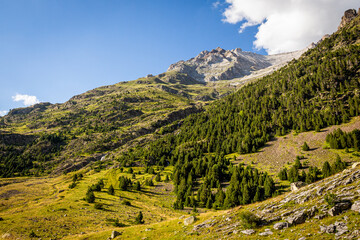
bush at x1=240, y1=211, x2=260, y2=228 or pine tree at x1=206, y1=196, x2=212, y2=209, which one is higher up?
bush at x1=240, y1=211, x2=260, y2=228

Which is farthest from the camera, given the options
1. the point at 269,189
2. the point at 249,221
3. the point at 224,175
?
the point at 224,175

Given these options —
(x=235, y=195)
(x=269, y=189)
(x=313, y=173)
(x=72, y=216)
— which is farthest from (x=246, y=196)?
(x=72, y=216)

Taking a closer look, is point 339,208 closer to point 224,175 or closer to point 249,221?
point 249,221

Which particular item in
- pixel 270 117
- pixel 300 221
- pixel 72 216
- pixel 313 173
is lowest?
pixel 313 173

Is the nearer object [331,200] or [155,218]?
[331,200]

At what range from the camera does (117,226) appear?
37469mm

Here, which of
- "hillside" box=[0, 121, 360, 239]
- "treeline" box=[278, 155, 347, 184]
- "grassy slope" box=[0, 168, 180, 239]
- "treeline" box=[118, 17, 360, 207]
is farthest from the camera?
"treeline" box=[118, 17, 360, 207]

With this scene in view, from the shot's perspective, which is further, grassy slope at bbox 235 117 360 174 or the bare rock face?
grassy slope at bbox 235 117 360 174

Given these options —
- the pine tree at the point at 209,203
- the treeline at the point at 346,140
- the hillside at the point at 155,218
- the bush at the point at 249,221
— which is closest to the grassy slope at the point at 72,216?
the hillside at the point at 155,218

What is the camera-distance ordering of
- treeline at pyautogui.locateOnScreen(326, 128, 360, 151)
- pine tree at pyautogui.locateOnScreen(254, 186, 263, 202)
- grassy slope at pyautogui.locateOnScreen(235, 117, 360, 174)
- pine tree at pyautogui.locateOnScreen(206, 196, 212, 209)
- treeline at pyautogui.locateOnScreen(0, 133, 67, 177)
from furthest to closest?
treeline at pyautogui.locateOnScreen(0, 133, 67, 177) → grassy slope at pyautogui.locateOnScreen(235, 117, 360, 174) → treeline at pyautogui.locateOnScreen(326, 128, 360, 151) → pine tree at pyautogui.locateOnScreen(206, 196, 212, 209) → pine tree at pyautogui.locateOnScreen(254, 186, 263, 202)

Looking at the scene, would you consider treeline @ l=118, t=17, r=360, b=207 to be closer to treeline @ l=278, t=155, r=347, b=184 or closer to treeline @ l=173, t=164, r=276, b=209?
treeline @ l=173, t=164, r=276, b=209

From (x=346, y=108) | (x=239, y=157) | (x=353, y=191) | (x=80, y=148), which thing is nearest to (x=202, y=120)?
(x=239, y=157)

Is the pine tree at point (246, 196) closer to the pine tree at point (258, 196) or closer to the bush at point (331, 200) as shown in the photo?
the pine tree at point (258, 196)

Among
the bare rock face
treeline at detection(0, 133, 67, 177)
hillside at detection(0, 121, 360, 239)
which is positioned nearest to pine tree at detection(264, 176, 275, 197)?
hillside at detection(0, 121, 360, 239)
